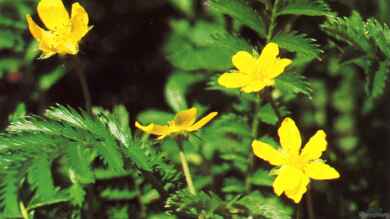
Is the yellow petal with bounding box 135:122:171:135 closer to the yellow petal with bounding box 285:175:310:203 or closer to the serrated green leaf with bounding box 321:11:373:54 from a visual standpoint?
the yellow petal with bounding box 285:175:310:203

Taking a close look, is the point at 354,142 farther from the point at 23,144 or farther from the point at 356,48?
the point at 23,144

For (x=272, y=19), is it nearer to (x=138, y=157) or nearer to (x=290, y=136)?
(x=290, y=136)

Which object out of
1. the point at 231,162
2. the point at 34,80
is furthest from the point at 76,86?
the point at 231,162

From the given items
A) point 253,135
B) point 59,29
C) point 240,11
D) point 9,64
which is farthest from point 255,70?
point 9,64

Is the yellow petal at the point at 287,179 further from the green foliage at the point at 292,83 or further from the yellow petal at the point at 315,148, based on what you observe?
the green foliage at the point at 292,83

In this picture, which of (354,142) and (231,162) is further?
(354,142)

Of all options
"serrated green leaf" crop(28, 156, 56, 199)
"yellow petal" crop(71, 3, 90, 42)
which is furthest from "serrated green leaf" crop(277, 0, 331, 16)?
"serrated green leaf" crop(28, 156, 56, 199)

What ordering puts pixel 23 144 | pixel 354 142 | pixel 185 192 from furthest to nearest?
pixel 354 142 → pixel 185 192 → pixel 23 144
